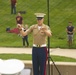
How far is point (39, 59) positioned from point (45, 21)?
16.9 m

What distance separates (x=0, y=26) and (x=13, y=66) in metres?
17.2

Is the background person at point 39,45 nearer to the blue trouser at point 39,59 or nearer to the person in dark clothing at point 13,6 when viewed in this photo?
the blue trouser at point 39,59

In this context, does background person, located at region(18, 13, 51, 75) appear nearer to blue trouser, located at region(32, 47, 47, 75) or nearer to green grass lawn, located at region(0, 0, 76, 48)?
blue trouser, located at region(32, 47, 47, 75)

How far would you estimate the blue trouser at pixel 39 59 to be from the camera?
8805 mm

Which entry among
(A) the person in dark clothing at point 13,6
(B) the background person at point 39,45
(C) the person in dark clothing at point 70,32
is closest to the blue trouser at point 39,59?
(B) the background person at point 39,45

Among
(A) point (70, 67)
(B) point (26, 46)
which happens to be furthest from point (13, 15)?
(A) point (70, 67)

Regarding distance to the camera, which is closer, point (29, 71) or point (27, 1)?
point (29, 71)

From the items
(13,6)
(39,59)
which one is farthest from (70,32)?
(39,59)

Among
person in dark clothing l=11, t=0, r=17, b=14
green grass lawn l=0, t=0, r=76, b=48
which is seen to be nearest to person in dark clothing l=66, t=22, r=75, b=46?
green grass lawn l=0, t=0, r=76, b=48

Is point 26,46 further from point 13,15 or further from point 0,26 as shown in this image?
point 13,15

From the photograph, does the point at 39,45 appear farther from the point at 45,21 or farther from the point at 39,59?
the point at 45,21

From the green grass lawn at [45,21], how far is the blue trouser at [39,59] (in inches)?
392

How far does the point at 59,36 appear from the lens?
22000 millimetres

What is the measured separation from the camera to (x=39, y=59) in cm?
886
